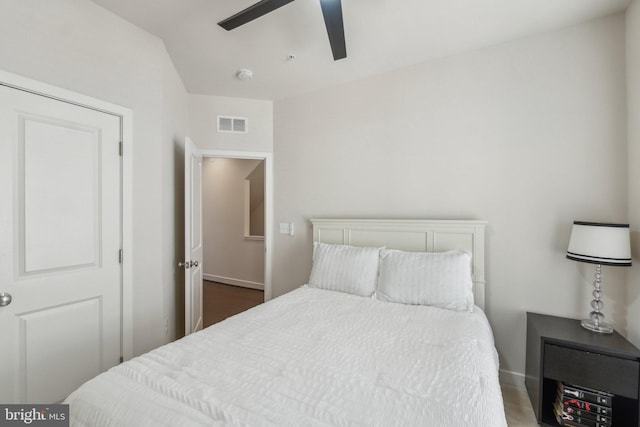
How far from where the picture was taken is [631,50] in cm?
181

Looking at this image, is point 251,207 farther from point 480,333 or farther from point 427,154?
point 480,333

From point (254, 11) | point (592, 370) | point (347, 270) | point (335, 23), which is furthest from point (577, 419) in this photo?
point (254, 11)

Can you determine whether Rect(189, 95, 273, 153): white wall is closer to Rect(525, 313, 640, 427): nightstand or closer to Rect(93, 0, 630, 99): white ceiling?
Rect(93, 0, 630, 99): white ceiling

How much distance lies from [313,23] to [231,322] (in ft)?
6.79

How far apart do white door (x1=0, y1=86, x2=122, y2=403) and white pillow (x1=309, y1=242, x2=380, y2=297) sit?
1507 mm

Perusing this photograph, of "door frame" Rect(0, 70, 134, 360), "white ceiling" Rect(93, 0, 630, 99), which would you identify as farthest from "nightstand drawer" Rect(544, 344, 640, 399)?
"door frame" Rect(0, 70, 134, 360)

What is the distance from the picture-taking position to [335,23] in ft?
4.83

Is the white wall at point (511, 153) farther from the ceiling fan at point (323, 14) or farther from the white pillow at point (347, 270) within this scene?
the ceiling fan at point (323, 14)

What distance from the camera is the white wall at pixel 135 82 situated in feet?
5.29

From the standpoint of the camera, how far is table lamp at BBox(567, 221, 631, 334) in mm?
1676

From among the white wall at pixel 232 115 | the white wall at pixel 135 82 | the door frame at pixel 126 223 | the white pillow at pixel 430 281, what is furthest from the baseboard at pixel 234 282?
the white pillow at pixel 430 281

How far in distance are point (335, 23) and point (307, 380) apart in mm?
1662

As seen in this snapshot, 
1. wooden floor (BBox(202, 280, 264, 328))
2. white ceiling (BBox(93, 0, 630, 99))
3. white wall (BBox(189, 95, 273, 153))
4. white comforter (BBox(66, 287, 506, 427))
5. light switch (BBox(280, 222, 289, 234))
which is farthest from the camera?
wooden floor (BBox(202, 280, 264, 328))

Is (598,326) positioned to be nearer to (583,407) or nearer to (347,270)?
(583,407)
